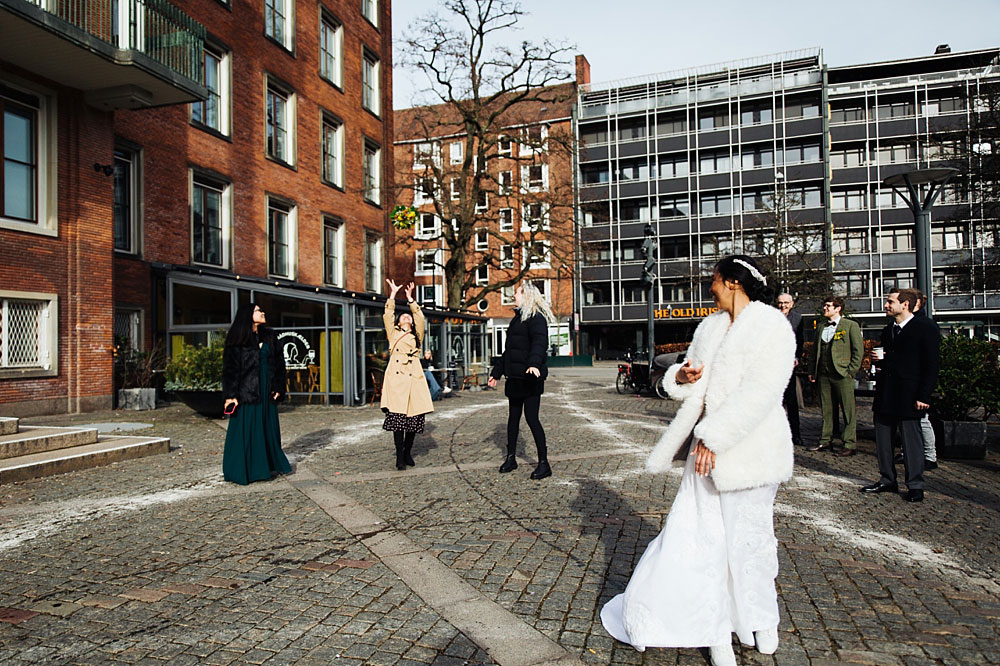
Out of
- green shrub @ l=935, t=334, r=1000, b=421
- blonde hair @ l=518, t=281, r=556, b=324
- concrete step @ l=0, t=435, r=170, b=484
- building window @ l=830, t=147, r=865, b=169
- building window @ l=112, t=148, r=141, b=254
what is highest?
building window @ l=830, t=147, r=865, b=169

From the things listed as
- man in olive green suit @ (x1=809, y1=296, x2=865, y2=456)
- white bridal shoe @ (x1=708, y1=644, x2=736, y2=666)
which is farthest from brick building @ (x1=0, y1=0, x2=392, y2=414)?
white bridal shoe @ (x1=708, y1=644, x2=736, y2=666)

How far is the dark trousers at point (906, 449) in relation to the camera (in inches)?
238

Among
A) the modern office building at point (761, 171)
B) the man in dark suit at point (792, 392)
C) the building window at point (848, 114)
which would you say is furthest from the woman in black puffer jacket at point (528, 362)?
the building window at point (848, 114)

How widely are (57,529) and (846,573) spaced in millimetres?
5522

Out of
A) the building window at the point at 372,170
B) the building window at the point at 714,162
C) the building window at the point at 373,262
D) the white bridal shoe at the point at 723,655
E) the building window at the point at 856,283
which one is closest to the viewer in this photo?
the white bridal shoe at the point at 723,655

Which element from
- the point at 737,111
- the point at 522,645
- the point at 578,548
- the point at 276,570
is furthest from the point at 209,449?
the point at 737,111

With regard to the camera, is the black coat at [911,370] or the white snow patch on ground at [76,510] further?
the black coat at [911,370]

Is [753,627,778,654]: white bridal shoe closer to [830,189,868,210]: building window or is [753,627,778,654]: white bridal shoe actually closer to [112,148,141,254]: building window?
[112,148,141,254]: building window

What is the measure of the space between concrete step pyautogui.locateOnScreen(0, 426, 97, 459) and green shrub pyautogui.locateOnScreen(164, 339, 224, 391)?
389 centimetres

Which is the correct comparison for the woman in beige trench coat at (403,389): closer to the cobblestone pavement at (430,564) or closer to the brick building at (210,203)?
the cobblestone pavement at (430,564)

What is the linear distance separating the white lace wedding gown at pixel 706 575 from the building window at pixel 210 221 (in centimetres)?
1794

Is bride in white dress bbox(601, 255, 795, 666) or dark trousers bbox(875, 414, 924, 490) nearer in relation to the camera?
bride in white dress bbox(601, 255, 795, 666)

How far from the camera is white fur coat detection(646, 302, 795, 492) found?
301 centimetres

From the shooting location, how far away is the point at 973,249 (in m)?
44.2
